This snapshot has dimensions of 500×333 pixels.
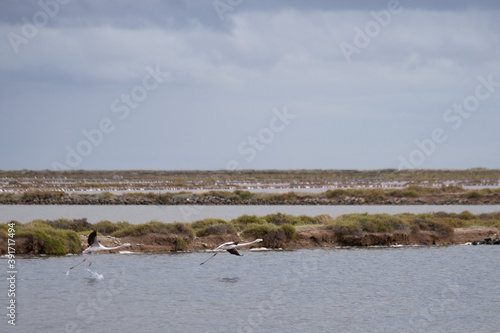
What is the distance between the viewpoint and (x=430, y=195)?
3027 inches

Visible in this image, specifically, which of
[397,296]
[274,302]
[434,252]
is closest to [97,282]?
[274,302]

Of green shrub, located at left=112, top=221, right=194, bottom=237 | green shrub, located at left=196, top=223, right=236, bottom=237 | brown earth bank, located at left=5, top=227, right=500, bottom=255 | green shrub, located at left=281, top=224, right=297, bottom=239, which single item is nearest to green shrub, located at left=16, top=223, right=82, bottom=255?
brown earth bank, located at left=5, top=227, right=500, bottom=255

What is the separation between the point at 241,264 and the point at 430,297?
8.01 m

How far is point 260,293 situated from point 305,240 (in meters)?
10.5

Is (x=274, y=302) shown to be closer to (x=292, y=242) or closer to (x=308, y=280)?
(x=308, y=280)

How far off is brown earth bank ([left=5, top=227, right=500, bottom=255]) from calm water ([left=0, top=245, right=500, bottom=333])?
122 centimetres

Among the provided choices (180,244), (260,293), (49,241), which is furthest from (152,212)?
(260,293)

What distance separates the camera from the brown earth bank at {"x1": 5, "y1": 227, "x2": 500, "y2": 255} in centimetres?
2823

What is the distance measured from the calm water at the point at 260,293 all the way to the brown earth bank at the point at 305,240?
4.01ft

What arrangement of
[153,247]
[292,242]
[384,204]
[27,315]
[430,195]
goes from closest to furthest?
[27,315]
[153,247]
[292,242]
[384,204]
[430,195]

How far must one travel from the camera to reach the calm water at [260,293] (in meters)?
17.2

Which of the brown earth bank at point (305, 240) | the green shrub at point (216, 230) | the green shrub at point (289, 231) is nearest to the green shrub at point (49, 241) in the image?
the brown earth bank at point (305, 240)

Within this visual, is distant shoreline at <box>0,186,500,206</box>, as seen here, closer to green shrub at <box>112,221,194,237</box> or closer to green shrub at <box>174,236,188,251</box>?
green shrub at <box>112,221,194,237</box>

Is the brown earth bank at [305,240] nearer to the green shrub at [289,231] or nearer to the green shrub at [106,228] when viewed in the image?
the green shrub at [289,231]
